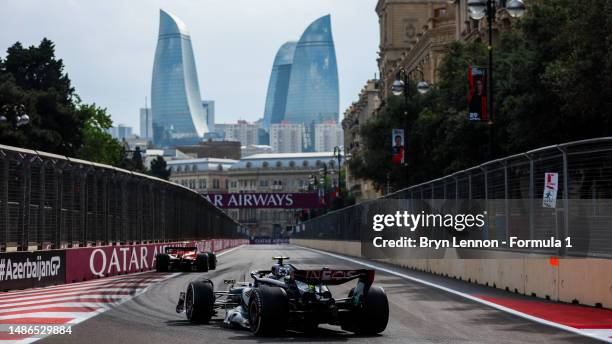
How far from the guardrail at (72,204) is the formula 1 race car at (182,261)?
3.66 ft

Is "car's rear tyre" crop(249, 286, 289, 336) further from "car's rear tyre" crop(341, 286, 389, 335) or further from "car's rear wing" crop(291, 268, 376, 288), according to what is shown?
"car's rear tyre" crop(341, 286, 389, 335)

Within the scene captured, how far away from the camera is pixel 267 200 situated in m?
166

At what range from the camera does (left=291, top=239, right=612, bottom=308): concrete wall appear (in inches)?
675

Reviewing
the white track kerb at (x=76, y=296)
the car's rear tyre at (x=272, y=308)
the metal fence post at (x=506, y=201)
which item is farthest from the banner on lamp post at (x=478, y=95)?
the car's rear tyre at (x=272, y=308)

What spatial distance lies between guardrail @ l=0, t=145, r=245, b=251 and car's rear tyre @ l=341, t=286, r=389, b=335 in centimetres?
991

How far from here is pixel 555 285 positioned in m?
19.0

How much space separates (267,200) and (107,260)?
139 meters

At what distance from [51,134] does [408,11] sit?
5387 centimetres

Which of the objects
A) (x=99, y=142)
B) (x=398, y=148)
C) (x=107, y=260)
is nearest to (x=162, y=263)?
(x=107, y=260)

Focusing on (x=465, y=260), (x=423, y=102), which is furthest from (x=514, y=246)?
(x=423, y=102)

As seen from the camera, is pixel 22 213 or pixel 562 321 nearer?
pixel 562 321

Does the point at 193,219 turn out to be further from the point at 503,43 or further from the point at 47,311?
the point at 47,311

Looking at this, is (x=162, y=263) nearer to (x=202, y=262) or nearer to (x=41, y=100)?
(x=202, y=262)

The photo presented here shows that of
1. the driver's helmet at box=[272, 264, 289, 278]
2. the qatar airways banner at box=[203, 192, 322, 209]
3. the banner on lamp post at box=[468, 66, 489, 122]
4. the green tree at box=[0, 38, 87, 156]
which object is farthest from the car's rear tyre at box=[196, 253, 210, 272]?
the qatar airways banner at box=[203, 192, 322, 209]
